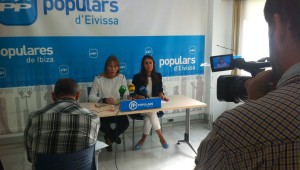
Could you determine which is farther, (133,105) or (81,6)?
(81,6)

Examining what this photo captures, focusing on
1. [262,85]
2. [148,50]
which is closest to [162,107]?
[148,50]

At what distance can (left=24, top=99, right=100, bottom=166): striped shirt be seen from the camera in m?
1.66

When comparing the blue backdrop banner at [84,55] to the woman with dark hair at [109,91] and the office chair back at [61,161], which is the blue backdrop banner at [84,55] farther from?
the office chair back at [61,161]

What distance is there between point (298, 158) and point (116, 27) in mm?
3652

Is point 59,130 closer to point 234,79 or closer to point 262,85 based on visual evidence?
point 234,79

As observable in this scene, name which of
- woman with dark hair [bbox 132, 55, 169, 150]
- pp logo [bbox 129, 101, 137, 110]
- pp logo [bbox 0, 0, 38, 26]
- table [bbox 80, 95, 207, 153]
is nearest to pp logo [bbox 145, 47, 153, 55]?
woman with dark hair [bbox 132, 55, 169, 150]

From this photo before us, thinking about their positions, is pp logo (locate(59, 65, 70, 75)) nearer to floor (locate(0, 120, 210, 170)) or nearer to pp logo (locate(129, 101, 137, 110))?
floor (locate(0, 120, 210, 170))

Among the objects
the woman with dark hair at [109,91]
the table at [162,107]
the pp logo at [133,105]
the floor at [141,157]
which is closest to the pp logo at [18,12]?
the woman with dark hair at [109,91]

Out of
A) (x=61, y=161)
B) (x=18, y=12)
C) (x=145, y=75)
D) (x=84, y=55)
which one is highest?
(x=18, y=12)

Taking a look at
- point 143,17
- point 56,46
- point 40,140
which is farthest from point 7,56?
point 40,140

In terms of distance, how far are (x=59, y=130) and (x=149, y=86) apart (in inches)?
83.9

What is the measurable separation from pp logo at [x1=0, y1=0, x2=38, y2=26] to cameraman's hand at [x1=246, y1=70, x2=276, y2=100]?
3397mm

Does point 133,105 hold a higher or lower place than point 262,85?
lower

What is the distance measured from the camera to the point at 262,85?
679 mm
